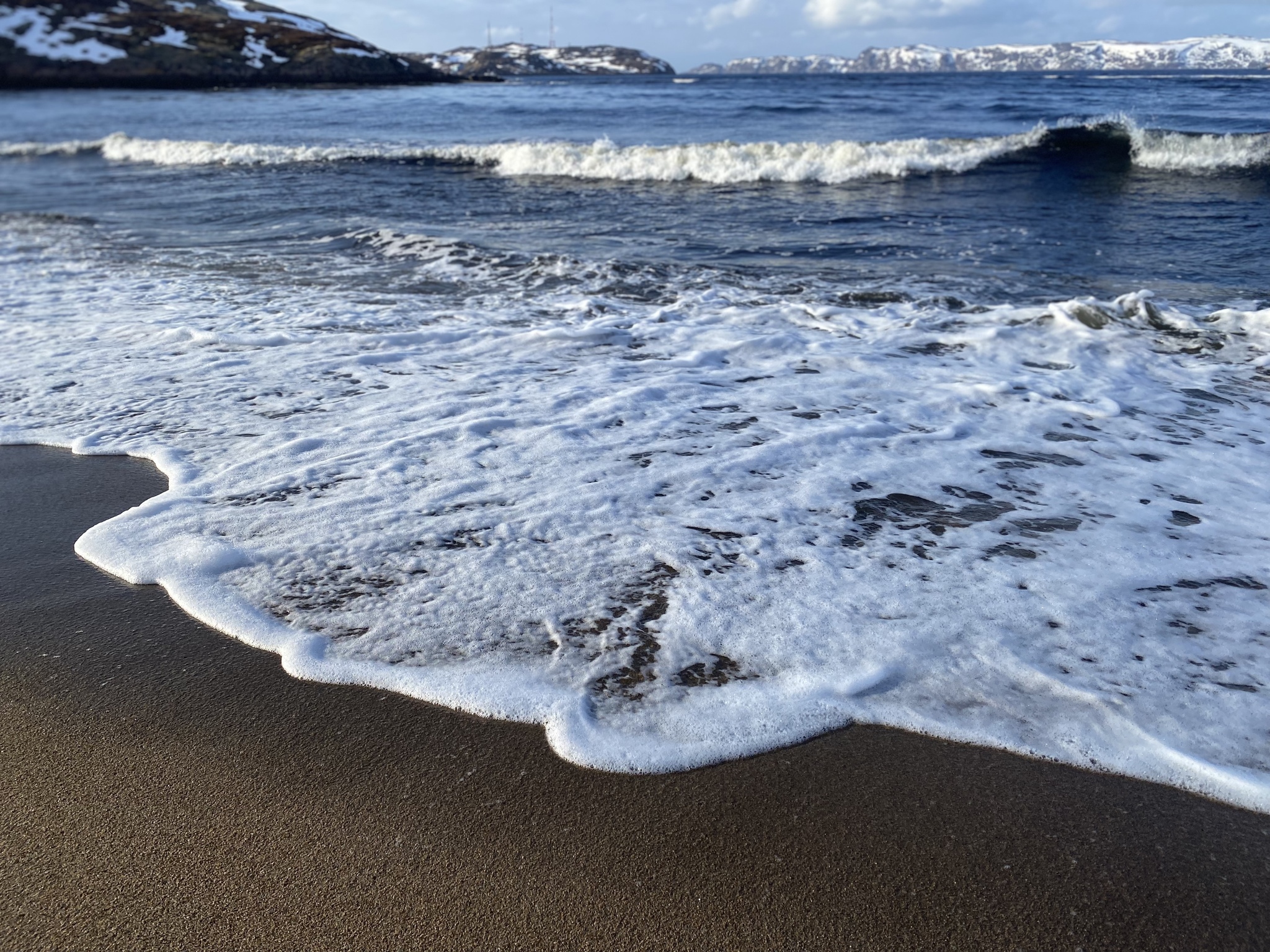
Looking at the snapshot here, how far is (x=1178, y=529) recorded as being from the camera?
107 inches

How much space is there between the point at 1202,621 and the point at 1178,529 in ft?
1.97

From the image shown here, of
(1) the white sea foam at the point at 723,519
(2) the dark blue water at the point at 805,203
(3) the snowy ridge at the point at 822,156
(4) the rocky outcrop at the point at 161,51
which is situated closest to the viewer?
(1) the white sea foam at the point at 723,519

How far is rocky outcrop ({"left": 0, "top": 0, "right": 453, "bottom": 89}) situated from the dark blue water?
31361mm

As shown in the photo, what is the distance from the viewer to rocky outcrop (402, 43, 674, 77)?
107938 mm

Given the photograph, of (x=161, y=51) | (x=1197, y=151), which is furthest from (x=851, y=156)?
(x=161, y=51)

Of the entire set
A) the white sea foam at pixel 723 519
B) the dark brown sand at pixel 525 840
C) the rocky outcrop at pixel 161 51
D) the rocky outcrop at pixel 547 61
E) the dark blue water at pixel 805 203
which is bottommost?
the dark brown sand at pixel 525 840

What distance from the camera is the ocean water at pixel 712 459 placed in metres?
1.99

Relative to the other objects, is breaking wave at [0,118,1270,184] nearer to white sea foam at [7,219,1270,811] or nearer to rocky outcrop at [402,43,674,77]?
white sea foam at [7,219,1270,811]

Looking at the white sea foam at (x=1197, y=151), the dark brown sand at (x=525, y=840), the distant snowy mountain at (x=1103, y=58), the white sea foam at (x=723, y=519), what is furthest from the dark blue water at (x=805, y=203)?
the distant snowy mountain at (x=1103, y=58)

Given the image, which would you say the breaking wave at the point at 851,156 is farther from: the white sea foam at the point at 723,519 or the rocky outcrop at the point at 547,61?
the rocky outcrop at the point at 547,61

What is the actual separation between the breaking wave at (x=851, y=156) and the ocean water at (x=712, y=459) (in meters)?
3.34

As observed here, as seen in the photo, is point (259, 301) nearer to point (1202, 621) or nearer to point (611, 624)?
point (611, 624)

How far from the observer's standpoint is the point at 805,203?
10.6 m

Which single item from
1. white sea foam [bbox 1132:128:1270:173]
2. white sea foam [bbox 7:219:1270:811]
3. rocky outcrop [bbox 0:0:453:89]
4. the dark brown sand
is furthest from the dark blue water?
rocky outcrop [bbox 0:0:453:89]
